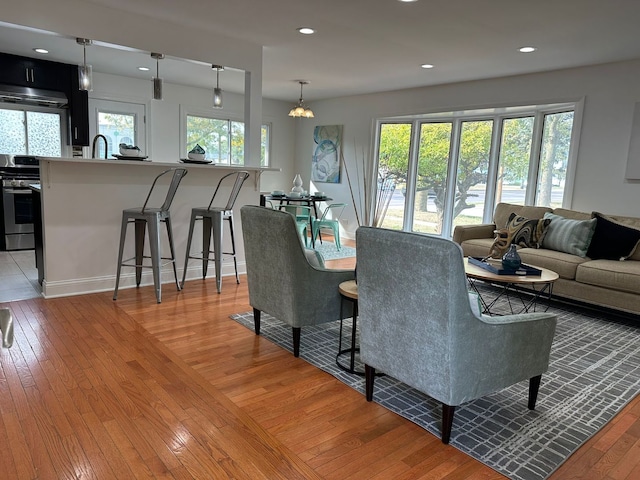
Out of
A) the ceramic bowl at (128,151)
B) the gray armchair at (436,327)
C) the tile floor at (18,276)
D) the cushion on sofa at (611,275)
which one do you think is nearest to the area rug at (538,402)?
the gray armchair at (436,327)

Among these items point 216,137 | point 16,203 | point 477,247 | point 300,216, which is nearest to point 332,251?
point 300,216

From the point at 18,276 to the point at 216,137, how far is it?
395cm

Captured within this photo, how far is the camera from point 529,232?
4500 mm

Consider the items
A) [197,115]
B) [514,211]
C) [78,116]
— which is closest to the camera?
[514,211]

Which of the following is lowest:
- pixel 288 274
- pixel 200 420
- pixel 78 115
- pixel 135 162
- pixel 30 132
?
pixel 200 420

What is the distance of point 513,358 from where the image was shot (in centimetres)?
200

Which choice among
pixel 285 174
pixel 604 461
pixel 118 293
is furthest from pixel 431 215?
pixel 604 461

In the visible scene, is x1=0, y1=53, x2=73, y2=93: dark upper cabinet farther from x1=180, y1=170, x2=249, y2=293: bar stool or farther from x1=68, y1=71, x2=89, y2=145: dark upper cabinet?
x1=180, y1=170, x2=249, y2=293: bar stool

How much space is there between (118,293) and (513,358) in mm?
3303

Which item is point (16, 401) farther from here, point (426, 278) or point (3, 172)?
point (3, 172)

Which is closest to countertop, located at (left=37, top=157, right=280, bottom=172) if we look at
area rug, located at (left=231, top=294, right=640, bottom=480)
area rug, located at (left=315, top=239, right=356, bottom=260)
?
area rug, located at (left=231, top=294, right=640, bottom=480)

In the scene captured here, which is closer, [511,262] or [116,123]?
[511,262]

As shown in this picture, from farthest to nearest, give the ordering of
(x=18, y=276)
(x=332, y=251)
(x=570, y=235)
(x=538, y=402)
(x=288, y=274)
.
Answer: (x=332, y=251)
(x=18, y=276)
(x=570, y=235)
(x=288, y=274)
(x=538, y=402)

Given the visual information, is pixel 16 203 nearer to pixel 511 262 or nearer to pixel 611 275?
pixel 511 262
